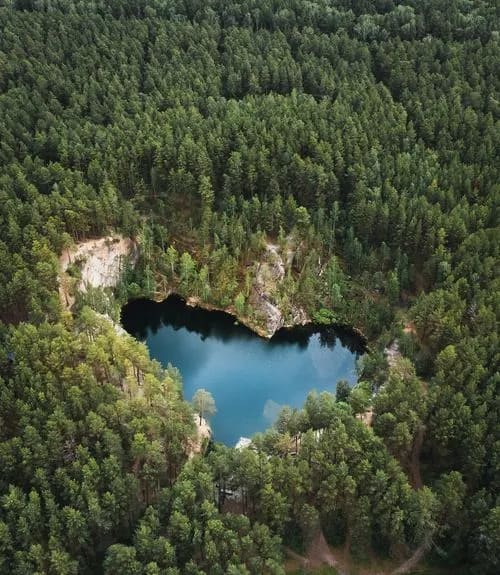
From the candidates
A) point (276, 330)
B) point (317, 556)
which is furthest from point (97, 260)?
point (317, 556)

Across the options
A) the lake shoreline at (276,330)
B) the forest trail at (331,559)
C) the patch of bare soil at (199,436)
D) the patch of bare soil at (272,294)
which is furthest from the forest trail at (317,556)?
the patch of bare soil at (272,294)

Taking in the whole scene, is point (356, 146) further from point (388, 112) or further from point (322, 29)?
point (322, 29)

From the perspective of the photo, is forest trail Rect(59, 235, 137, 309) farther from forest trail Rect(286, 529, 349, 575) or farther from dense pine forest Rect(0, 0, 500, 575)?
forest trail Rect(286, 529, 349, 575)

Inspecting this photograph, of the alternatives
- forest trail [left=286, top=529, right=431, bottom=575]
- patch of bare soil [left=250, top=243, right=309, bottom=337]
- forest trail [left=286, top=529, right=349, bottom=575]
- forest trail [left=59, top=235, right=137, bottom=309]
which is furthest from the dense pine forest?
forest trail [left=59, top=235, right=137, bottom=309]

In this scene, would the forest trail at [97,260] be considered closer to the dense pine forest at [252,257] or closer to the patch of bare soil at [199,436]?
the dense pine forest at [252,257]

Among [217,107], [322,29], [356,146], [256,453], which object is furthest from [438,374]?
[322,29]
